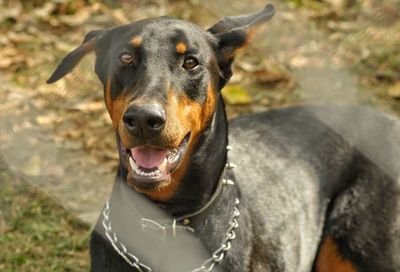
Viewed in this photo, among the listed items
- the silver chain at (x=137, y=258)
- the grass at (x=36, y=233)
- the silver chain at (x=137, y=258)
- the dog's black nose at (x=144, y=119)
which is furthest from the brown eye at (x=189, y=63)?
the grass at (x=36, y=233)

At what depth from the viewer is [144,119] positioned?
361 cm

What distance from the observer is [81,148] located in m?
6.49

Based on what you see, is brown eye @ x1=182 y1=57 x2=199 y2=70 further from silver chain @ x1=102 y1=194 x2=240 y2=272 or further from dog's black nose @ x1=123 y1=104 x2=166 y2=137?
silver chain @ x1=102 y1=194 x2=240 y2=272

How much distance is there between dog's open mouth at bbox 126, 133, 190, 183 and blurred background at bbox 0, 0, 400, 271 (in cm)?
148

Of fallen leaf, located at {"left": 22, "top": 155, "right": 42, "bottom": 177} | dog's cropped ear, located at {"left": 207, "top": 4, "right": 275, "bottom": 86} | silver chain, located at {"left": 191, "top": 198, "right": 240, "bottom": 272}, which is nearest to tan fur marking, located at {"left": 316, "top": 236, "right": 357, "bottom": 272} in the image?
silver chain, located at {"left": 191, "top": 198, "right": 240, "bottom": 272}

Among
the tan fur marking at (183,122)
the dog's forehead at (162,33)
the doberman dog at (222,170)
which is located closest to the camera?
the tan fur marking at (183,122)

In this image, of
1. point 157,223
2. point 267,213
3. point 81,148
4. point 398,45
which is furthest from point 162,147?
point 398,45

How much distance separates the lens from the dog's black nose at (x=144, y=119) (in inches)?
142

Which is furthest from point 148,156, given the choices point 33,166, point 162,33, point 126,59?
point 33,166

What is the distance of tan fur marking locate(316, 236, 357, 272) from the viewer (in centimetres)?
493

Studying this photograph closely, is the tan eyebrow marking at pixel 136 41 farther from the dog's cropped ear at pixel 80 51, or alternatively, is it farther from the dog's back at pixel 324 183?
the dog's back at pixel 324 183

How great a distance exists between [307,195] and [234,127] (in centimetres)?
63

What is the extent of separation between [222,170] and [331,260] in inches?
47.4

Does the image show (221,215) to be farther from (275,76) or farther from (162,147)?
(275,76)
